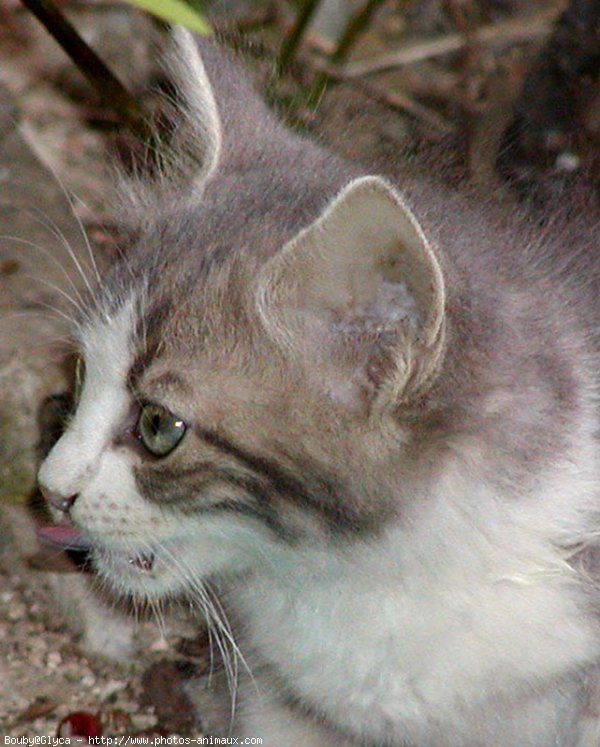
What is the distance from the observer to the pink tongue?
233 centimetres

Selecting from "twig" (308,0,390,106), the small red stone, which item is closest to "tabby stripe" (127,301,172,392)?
the small red stone

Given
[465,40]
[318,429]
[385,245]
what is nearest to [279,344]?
[318,429]

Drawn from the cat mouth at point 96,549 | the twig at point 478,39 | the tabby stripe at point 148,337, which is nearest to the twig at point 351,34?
the twig at point 478,39

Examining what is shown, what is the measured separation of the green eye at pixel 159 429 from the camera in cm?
187

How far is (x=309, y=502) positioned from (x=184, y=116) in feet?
2.48

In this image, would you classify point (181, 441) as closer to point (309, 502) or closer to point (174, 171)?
point (309, 502)

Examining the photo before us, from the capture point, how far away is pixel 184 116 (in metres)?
2.25

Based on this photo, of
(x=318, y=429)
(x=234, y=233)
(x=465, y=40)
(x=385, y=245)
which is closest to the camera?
(x=385, y=245)

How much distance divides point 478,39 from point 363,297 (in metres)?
2.70

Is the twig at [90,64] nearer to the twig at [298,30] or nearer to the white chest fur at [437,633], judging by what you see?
the twig at [298,30]

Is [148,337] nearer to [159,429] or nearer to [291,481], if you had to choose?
[159,429]

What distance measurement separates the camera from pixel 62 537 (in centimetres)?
243

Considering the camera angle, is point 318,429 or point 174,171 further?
point 174,171

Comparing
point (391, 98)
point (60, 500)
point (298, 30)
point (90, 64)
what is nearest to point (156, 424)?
point (60, 500)
